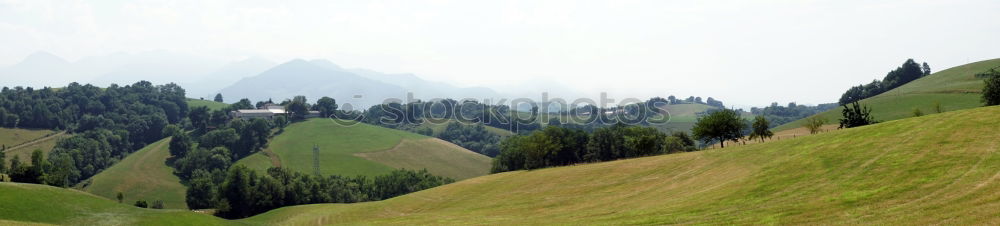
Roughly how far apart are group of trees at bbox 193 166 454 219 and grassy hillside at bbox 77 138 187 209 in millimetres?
9480

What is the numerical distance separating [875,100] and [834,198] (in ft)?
529

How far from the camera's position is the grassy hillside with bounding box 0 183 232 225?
54.8 metres

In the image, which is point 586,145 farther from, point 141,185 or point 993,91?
point 141,185

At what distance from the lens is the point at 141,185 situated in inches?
6831

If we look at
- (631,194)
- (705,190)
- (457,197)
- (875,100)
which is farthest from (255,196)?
(875,100)

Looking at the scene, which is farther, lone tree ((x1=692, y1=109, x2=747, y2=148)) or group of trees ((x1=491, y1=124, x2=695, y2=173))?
group of trees ((x1=491, y1=124, x2=695, y2=173))

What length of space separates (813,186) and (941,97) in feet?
423

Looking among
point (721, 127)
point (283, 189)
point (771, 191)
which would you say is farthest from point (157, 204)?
point (771, 191)

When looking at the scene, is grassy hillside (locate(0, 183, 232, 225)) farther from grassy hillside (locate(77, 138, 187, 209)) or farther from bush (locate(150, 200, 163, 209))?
grassy hillside (locate(77, 138, 187, 209))

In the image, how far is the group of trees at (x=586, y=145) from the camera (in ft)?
419

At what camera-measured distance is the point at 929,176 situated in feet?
107

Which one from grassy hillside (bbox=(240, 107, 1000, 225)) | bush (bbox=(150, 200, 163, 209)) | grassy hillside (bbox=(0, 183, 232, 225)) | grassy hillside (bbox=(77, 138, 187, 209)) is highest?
grassy hillside (bbox=(240, 107, 1000, 225))

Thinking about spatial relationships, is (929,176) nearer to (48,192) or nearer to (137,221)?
(137,221)

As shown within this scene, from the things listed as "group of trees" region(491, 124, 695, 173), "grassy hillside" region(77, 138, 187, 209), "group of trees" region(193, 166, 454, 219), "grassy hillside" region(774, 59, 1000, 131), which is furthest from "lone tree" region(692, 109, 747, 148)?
"grassy hillside" region(77, 138, 187, 209)
